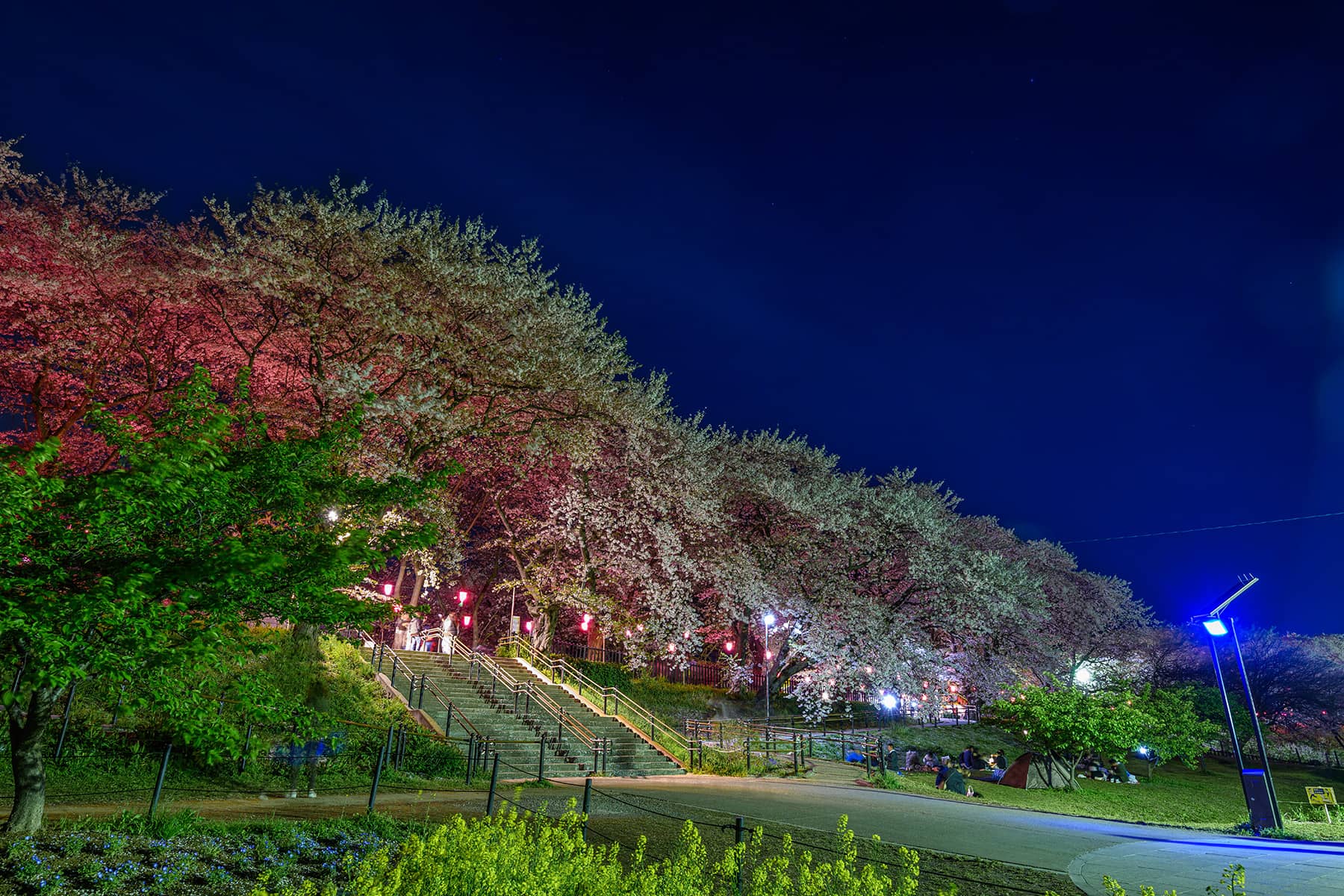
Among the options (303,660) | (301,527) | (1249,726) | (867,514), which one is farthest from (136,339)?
(1249,726)

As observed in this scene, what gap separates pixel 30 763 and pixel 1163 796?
26.2m

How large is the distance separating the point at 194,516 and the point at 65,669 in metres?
1.93

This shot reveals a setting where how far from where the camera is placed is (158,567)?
6.40 metres

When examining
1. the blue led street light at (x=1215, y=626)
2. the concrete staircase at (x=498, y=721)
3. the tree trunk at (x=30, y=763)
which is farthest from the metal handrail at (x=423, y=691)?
the blue led street light at (x=1215, y=626)

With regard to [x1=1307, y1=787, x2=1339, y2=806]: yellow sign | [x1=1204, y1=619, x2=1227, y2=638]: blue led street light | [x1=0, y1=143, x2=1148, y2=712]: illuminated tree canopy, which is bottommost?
[x1=1307, y1=787, x2=1339, y2=806]: yellow sign

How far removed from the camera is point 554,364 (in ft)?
70.5

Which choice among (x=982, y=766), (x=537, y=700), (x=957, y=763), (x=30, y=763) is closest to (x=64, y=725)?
(x=30, y=763)

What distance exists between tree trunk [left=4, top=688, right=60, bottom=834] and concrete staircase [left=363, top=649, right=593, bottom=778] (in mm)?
10919

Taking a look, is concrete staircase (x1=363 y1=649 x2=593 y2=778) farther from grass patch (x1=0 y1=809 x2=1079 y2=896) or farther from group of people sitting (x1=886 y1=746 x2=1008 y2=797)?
group of people sitting (x1=886 y1=746 x2=1008 y2=797)

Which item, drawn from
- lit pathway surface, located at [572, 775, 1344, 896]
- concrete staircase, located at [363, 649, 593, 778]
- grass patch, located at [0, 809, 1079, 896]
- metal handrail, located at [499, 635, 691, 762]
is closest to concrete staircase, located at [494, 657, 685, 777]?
metal handrail, located at [499, 635, 691, 762]

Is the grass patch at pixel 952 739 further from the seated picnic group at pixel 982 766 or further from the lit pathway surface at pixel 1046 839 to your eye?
the lit pathway surface at pixel 1046 839

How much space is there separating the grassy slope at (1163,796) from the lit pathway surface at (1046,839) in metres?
1.78

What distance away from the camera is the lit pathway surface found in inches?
337

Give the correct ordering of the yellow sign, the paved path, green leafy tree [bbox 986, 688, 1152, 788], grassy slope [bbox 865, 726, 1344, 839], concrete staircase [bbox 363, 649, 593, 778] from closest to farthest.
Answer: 1. the paved path
2. grassy slope [bbox 865, 726, 1344, 839]
3. the yellow sign
4. concrete staircase [bbox 363, 649, 593, 778]
5. green leafy tree [bbox 986, 688, 1152, 788]
